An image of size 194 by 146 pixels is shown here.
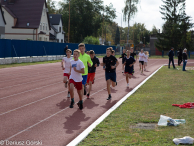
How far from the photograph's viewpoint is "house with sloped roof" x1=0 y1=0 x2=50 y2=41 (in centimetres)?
5916

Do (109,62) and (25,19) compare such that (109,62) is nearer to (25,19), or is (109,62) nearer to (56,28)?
(25,19)

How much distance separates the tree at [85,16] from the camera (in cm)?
8106

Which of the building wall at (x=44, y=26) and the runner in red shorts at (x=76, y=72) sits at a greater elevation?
the building wall at (x=44, y=26)

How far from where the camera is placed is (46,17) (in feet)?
208

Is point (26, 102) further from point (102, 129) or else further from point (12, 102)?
point (102, 129)

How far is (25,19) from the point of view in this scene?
60.2 m

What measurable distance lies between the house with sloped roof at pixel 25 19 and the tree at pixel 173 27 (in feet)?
87.0

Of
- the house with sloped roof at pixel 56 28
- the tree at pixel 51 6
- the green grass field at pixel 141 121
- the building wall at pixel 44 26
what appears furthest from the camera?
the tree at pixel 51 6

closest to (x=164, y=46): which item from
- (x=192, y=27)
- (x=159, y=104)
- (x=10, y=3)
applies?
(x=192, y=27)

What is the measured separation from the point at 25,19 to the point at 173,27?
1274 inches

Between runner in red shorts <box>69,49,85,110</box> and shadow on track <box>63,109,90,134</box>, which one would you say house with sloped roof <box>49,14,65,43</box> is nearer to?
runner in red shorts <box>69,49,85,110</box>

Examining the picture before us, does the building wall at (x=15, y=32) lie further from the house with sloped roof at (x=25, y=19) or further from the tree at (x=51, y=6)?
the tree at (x=51, y=6)

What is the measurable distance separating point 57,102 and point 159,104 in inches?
130

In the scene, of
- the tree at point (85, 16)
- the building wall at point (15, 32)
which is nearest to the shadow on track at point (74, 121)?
the building wall at point (15, 32)
